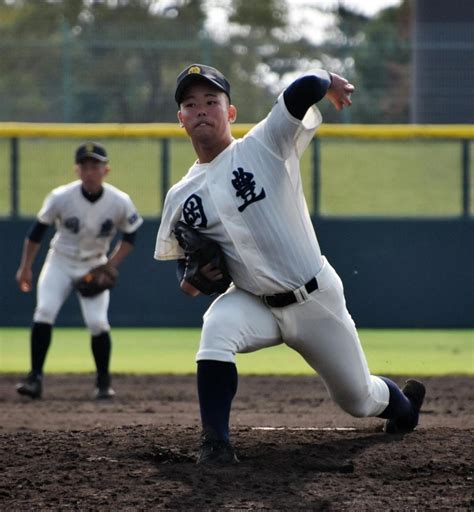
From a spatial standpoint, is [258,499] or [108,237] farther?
[108,237]

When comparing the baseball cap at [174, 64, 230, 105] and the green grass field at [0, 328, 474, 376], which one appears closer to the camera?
the baseball cap at [174, 64, 230, 105]

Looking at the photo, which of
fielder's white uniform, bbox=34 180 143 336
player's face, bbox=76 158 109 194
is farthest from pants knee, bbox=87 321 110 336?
player's face, bbox=76 158 109 194

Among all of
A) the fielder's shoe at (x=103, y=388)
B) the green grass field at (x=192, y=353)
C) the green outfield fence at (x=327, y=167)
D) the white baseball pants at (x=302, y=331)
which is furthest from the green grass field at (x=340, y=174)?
the white baseball pants at (x=302, y=331)

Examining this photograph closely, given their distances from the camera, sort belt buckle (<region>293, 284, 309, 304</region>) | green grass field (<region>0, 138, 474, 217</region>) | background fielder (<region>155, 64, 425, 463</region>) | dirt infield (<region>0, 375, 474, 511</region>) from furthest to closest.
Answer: green grass field (<region>0, 138, 474, 217</region>), belt buckle (<region>293, 284, 309, 304</region>), background fielder (<region>155, 64, 425, 463</region>), dirt infield (<region>0, 375, 474, 511</region>)

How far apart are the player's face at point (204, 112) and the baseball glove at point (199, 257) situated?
14.7 inches

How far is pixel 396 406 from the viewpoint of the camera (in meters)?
5.19

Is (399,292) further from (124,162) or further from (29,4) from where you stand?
(29,4)

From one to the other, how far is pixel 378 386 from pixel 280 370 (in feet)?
14.4

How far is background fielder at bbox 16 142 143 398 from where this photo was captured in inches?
320

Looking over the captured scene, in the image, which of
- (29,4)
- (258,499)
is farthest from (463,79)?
Answer: (29,4)

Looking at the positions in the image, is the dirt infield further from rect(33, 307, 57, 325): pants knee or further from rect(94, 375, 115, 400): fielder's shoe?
rect(33, 307, 57, 325): pants knee

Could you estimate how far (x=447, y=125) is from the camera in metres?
13.2

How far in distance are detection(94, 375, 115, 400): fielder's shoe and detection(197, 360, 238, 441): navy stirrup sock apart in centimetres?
342

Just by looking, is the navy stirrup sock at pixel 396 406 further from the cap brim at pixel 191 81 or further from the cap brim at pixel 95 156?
the cap brim at pixel 95 156
